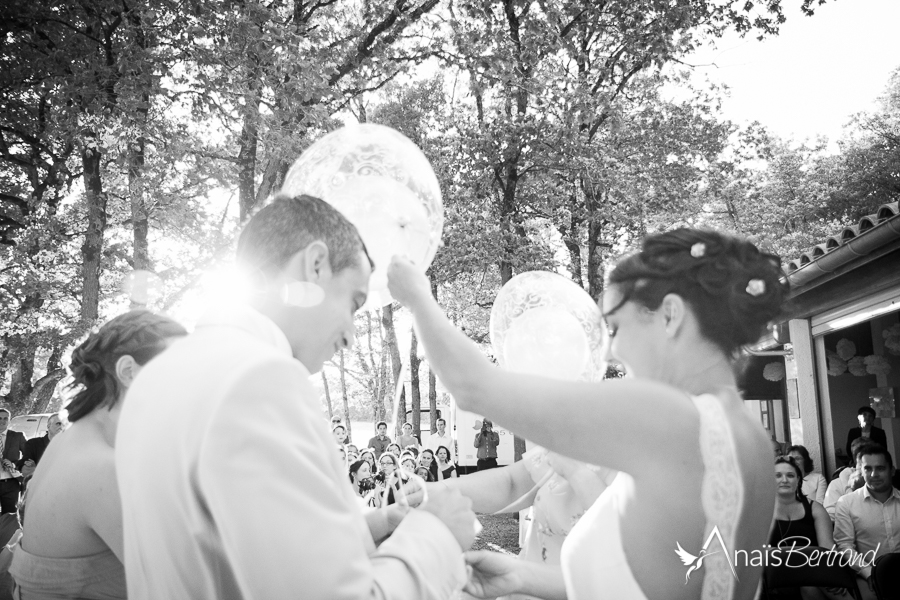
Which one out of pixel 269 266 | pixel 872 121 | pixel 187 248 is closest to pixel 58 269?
pixel 187 248

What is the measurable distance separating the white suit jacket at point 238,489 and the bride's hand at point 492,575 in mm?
536

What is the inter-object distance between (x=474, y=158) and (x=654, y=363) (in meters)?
15.1

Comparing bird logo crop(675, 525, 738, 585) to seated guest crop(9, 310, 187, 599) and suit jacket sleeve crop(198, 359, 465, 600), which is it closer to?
suit jacket sleeve crop(198, 359, 465, 600)

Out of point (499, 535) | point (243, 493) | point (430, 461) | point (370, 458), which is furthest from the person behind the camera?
point (430, 461)

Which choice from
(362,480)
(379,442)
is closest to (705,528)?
(362,480)

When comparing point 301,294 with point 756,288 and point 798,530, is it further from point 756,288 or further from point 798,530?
point 798,530

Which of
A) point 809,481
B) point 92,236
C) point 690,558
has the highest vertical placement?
point 92,236

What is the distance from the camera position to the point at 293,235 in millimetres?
1646

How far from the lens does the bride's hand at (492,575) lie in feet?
6.14

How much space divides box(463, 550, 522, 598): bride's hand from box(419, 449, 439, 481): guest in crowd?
1219 centimetres

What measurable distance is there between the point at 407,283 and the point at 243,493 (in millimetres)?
875

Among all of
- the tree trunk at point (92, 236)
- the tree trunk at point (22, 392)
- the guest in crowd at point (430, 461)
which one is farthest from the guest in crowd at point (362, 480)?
the tree trunk at point (22, 392)

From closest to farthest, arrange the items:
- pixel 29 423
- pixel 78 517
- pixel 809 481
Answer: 1. pixel 78 517
2. pixel 809 481
3. pixel 29 423

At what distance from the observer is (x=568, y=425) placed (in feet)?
4.95
